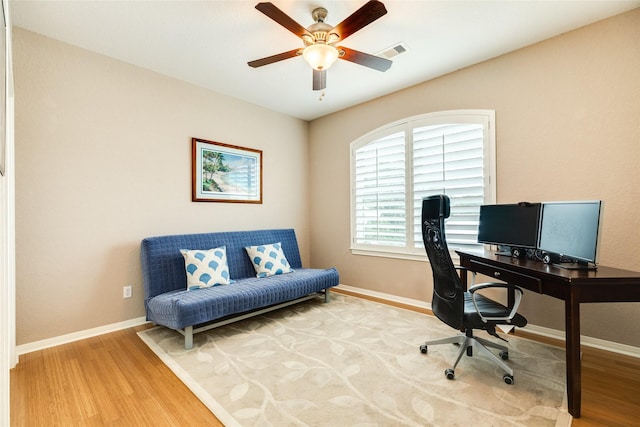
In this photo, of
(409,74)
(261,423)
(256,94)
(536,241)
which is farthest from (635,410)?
→ (256,94)

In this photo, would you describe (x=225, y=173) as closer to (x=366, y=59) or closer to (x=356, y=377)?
(x=366, y=59)

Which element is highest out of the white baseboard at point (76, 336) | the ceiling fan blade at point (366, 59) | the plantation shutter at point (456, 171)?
the ceiling fan blade at point (366, 59)

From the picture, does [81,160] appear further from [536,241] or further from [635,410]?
[635,410]

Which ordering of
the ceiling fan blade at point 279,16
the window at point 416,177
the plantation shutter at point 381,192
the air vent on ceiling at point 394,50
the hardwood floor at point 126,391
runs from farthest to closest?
1. the plantation shutter at point 381,192
2. the window at point 416,177
3. the air vent on ceiling at point 394,50
4. the ceiling fan blade at point 279,16
5. the hardwood floor at point 126,391

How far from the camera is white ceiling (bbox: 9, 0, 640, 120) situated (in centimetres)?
227

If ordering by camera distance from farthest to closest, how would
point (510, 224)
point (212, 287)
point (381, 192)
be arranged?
point (381, 192), point (212, 287), point (510, 224)

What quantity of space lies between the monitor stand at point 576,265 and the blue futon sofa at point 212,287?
7.46ft

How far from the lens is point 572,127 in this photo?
260cm

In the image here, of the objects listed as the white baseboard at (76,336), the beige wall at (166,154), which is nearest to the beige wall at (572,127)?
the beige wall at (166,154)

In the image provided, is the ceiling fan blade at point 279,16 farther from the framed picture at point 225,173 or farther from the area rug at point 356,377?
the area rug at point 356,377

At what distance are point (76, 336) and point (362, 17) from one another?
3.60 metres

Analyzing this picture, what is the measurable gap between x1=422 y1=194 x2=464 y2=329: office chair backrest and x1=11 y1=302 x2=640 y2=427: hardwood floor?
80cm

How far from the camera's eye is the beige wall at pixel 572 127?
7.73 feet

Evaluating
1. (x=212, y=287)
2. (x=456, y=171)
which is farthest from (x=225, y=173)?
(x=456, y=171)
